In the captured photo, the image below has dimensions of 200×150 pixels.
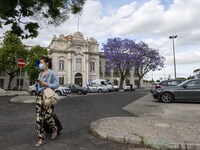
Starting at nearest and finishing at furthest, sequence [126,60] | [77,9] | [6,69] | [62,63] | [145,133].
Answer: [145,133], [77,9], [6,69], [126,60], [62,63]

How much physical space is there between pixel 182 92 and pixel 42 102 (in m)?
10.2

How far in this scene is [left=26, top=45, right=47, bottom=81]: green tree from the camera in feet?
149

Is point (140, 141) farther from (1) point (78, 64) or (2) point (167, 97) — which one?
(1) point (78, 64)

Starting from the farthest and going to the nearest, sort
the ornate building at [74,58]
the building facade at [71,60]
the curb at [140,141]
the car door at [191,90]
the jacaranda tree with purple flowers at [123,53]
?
the ornate building at [74,58]
the building facade at [71,60]
the jacaranda tree with purple flowers at [123,53]
the car door at [191,90]
the curb at [140,141]

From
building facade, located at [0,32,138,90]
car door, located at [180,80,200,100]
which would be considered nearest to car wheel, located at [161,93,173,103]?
car door, located at [180,80,200,100]

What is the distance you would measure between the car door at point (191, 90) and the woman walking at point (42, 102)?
9819mm

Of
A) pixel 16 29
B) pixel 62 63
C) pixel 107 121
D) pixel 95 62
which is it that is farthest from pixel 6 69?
pixel 107 121

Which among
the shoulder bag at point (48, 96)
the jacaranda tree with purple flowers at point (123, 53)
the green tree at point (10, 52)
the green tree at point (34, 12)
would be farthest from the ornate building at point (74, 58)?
the shoulder bag at point (48, 96)

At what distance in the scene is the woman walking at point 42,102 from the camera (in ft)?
14.8

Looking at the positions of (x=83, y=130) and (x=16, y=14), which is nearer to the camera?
(x=83, y=130)

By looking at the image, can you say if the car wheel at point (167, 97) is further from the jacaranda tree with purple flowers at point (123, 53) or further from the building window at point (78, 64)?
the building window at point (78, 64)

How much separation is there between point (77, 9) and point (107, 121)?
8.51 m

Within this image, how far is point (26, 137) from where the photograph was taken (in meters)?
5.01

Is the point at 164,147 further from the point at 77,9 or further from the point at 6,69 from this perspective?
the point at 6,69
